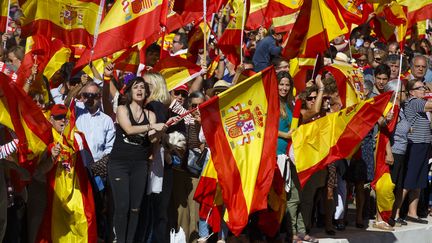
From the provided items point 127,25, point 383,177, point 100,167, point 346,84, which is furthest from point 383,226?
point 127,25

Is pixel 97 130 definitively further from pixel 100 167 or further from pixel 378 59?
pixel 378 59

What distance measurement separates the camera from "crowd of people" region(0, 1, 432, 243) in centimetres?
1198

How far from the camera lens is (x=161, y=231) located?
1268 cm

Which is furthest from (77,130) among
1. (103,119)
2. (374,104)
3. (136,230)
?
(374,104)

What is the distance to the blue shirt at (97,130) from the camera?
41.8 feet

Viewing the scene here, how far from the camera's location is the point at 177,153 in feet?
42.2

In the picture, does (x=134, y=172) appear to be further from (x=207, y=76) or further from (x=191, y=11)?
(x=207, y=76)

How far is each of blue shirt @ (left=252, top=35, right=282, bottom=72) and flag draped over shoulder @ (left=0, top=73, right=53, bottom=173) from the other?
472 cm

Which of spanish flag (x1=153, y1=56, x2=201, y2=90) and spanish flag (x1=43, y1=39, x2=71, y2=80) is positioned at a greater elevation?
spanish flag (x1=43, y1=39, x2=71, y2=80)

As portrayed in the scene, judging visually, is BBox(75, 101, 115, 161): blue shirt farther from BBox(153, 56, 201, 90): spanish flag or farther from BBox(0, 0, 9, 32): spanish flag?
BBox(0, 0, 9, 32): spanish flag

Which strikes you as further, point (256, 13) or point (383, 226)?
point (256, 13)

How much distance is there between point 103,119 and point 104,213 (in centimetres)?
106

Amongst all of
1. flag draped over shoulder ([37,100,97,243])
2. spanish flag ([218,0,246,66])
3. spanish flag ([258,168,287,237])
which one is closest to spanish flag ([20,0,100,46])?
spanish flag ([218,0,246,66])

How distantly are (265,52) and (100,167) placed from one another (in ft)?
13.3
